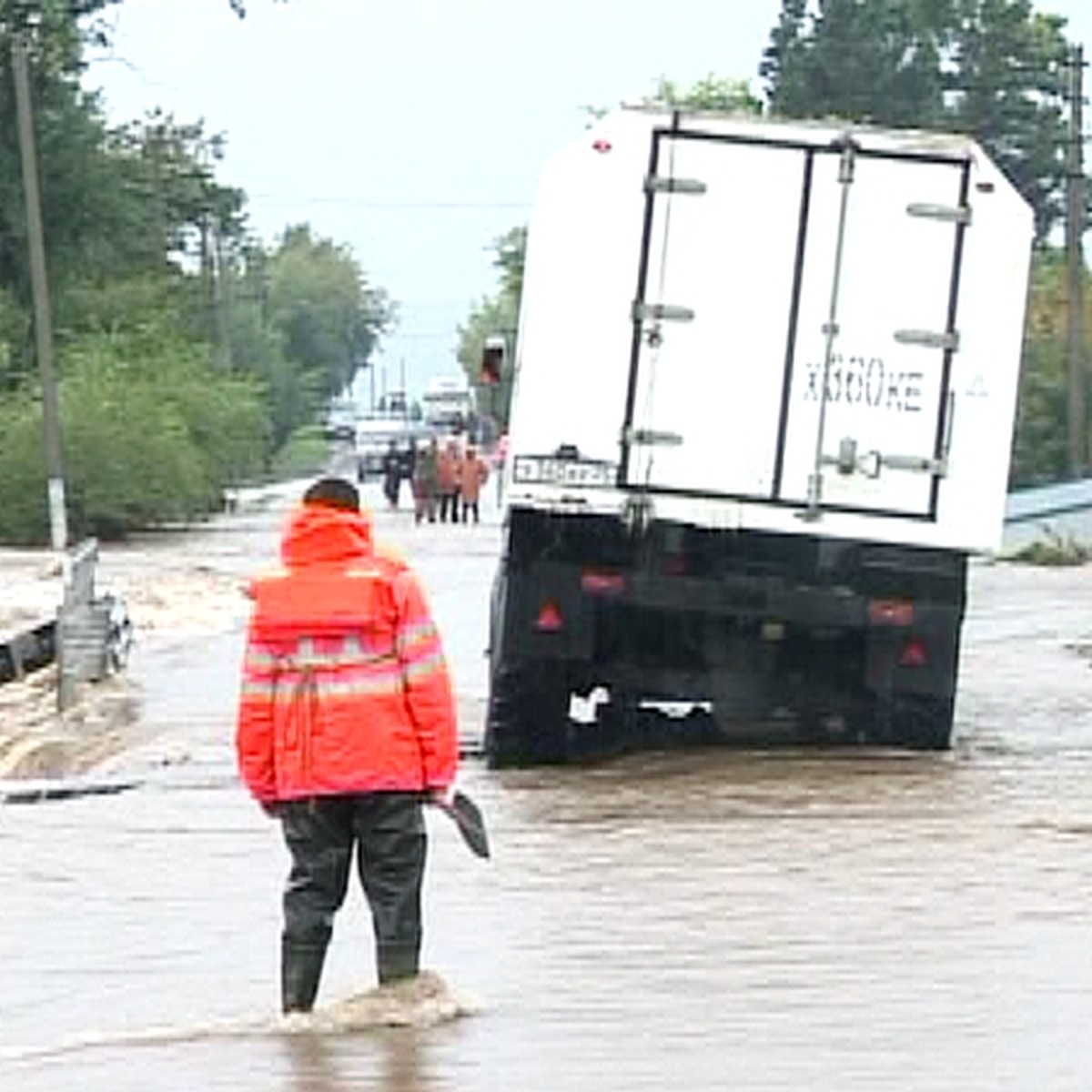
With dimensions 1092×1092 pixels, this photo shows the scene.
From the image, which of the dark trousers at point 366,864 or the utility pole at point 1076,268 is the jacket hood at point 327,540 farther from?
the utility pole at point 1076,268

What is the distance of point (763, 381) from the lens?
59.0 ft

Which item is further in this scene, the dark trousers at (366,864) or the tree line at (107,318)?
the tree line at (107,318)

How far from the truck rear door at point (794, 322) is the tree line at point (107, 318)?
126 feet

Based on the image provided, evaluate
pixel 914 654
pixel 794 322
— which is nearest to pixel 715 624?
pixel 914 654

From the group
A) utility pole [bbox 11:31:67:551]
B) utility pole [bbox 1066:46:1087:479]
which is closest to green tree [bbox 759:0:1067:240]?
utility pole [bbox 1066:46:1087:479]

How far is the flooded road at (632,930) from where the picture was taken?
935 cm

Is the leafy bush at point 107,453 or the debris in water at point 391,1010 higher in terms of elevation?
the debris in water at point 391,1010

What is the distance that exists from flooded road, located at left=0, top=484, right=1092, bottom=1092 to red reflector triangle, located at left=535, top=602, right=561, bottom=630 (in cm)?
83

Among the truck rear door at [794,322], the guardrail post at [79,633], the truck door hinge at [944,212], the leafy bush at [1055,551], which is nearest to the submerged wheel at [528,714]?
the truck rear door at [794,322]

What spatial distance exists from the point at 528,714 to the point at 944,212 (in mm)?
3461

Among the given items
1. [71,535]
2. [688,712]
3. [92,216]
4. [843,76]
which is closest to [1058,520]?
[71,535]

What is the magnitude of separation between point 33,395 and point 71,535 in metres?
2.50

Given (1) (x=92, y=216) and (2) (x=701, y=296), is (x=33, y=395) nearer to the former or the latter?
(1) (x=92, y=216)

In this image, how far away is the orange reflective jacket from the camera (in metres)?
9.95
